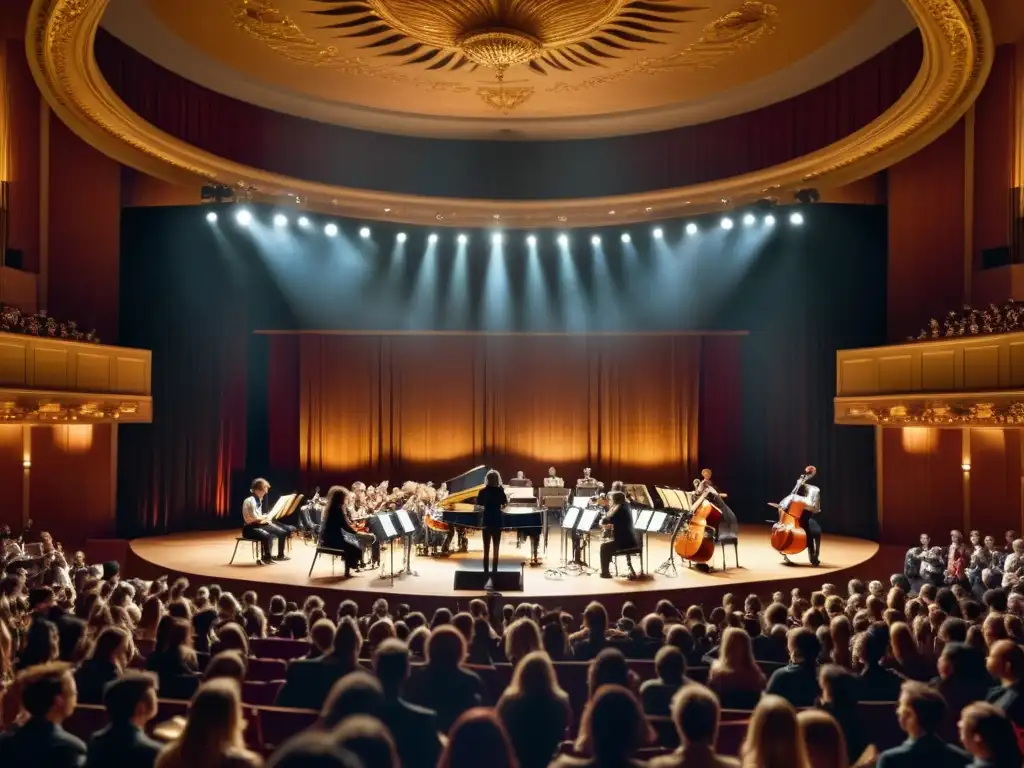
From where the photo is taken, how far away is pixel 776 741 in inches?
117

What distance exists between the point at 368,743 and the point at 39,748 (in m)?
1.65

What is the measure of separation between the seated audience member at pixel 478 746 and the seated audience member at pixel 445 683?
1.35 meters

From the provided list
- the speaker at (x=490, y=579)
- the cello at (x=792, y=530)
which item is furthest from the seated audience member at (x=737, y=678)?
the cello at (x=792, y=530)

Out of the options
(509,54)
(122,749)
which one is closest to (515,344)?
(509,54)

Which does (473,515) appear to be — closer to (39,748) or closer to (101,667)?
(101,667)

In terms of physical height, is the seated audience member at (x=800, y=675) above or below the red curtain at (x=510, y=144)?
below

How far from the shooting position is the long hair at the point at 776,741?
2953 mm

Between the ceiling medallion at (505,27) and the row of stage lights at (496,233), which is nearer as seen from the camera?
the ceiling medallion at (505,27)

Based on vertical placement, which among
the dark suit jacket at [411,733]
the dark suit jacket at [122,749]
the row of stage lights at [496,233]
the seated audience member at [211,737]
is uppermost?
the row of stage lights at [496,233]

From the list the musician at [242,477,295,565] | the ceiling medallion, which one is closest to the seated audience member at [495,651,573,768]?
the musician at [242,477,295,565]

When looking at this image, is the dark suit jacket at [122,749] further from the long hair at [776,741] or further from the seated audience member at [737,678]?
the seated audience member at [737,678]

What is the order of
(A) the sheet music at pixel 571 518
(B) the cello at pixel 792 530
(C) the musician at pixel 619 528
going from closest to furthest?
1. (C) the musician at pixel 619 528
2. (A) the sheet music at pixel 571 518
3. (B) the cello at pixel 792 530

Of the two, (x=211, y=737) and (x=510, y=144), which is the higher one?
(x=510, y=144)

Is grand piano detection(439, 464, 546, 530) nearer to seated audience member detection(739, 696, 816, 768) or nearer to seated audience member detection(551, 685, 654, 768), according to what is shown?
seated audience member detection(551, 685, 654, 768)
